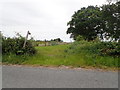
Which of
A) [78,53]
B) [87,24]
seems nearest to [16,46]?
[78,53]

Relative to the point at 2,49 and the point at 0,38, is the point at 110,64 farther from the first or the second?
the point at 0,38

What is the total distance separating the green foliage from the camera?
1093cm

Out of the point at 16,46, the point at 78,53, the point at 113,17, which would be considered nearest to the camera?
the point at 16,46

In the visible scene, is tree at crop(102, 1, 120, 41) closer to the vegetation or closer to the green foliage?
the vegetation

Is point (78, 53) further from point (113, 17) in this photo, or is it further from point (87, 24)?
point (87, 24)

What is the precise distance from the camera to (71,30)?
113ft

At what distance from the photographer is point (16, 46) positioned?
11.3 metres

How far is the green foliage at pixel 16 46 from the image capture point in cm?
1093

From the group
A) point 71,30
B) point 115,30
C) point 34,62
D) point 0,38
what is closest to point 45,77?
point 34,62

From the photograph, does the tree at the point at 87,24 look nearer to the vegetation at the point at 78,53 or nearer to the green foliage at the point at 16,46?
the vegetation at the point at 78,53

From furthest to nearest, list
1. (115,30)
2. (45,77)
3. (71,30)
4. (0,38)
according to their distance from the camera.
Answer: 1. (71,30)
2. (115,30)
3. (0,38)
4. (45,77)

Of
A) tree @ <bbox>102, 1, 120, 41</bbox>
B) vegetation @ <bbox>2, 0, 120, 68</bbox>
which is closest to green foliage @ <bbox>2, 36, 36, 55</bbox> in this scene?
vegetation @ <bbox>2, 0, 120, 68</bbox>

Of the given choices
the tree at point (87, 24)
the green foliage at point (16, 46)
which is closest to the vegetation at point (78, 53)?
the green foliage at point (16, 46)

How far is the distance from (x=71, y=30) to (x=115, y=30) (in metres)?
21.1
